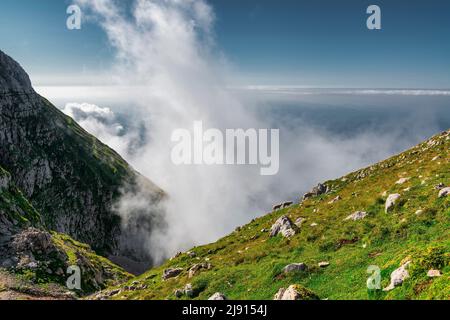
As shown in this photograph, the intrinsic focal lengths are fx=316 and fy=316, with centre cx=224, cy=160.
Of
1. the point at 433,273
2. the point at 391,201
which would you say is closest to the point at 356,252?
the point at 391,201

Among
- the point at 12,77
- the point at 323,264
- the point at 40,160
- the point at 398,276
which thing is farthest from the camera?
the point at 12,77

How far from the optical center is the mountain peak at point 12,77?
16625 cm

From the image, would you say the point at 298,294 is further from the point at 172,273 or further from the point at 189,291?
the point at 172,273

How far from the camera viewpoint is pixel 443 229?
2417 cm

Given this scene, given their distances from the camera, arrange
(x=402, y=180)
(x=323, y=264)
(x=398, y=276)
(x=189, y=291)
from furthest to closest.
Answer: (x=402, y=180)
(x=189, y=291)
(x=323, y=264)
(x=398, y=276)

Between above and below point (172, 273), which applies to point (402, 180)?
above

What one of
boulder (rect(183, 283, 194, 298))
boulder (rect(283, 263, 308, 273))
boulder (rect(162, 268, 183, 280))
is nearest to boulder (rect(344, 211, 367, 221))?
boulder (rect(283, 263, 308, 273))

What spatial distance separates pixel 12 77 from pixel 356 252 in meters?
202

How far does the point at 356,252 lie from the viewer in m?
26.5

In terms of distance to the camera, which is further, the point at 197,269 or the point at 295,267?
the point at 197,269

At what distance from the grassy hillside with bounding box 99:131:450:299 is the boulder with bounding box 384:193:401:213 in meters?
0.38

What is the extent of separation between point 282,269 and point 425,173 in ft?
80.5

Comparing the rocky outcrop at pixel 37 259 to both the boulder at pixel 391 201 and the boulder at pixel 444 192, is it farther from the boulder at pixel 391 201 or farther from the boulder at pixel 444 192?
the boulder at pixel 444 192
